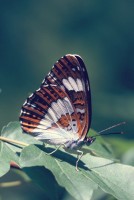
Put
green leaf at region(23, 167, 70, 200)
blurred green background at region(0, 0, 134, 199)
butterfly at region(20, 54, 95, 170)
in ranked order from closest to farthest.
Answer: green leaf at region(23, 167, 70, 200)
butterfly at region(20, 54, 95, 170)
blurred green background at region(0, 0, 134, 199)

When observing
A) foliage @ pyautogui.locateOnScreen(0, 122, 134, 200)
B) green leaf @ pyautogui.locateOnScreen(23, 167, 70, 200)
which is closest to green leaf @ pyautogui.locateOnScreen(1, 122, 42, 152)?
foliage @ pyautogui.locateOnScreen(0, 122, 134, 200)

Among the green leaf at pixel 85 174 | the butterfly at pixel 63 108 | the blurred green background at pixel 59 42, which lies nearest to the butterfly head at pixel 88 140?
the butterfly at pixel 63 108

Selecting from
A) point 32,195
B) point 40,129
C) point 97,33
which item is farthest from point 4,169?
point 97,33

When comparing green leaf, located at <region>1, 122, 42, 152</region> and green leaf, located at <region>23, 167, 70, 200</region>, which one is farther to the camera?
green leaf, located at <region>1, 122, 42, 152</region>

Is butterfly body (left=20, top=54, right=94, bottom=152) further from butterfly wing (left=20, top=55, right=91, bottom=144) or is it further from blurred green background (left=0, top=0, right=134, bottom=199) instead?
blurred green background (left=0, top=0, right=134, bottom=199)

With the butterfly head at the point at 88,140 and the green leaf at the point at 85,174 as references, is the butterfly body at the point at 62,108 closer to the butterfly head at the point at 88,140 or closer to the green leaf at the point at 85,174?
the butterfly head at the point at 88,140

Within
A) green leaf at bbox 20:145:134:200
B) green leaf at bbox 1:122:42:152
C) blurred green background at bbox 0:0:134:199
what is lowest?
green leaf at bbox 20:145:134:200

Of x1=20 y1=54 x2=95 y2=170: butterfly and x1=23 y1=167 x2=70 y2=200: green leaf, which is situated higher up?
x1=20 y1=54 x2=95 y2=170: butterfly
